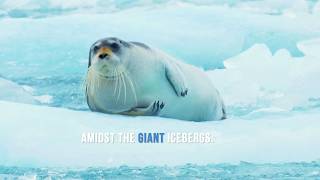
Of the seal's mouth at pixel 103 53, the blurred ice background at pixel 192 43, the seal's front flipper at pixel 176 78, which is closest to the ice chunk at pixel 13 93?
the blurred ice background at pixel 192 43

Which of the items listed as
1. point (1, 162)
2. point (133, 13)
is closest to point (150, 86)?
point (133, 13)

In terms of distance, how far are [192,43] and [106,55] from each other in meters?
0.61

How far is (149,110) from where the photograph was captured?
6066 millimetres

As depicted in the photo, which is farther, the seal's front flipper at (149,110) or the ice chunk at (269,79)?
the ice chunk at (269,79)

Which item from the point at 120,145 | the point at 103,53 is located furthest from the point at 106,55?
the point at 120,145

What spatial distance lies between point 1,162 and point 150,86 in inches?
38.9

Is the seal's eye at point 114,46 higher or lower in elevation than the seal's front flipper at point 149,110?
higher

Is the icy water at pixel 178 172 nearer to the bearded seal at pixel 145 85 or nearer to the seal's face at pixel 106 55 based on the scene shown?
the bearded seal at pixel 145 85

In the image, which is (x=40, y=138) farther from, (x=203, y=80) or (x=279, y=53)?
(x=279, y=53)

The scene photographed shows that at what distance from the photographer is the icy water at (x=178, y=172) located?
5953 mm

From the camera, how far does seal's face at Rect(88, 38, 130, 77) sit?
591 cm

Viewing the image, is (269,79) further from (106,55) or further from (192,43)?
(106,55)

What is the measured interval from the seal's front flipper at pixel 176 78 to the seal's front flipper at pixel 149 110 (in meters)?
0.14

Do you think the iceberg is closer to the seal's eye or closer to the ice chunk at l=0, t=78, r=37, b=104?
the ice chunk at l=0, t=78, r=37, b=104
